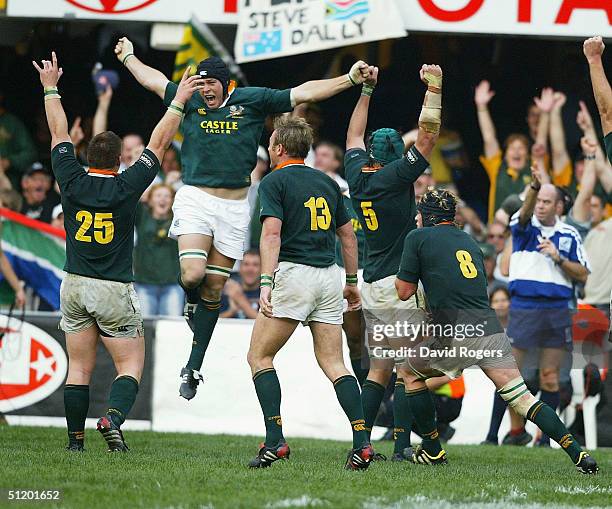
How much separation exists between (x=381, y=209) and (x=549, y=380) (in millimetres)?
3345

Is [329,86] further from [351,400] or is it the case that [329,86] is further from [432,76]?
[351,400]

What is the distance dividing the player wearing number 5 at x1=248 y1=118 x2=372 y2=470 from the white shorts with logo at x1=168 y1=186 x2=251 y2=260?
1300 mm

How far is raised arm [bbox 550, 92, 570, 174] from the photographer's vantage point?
1428 cm

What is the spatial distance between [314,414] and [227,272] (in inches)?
113

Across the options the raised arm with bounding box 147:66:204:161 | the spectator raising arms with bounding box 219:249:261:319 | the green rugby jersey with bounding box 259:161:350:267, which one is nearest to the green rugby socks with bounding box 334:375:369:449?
the green rugby jersey with bounding box 259:161:350:267

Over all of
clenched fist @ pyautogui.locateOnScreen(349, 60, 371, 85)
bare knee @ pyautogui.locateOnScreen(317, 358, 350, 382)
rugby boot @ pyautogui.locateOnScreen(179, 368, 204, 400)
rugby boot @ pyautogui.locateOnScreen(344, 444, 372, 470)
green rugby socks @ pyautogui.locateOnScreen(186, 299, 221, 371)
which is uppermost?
clenched fist @ pyautogui.locateOnScreen(349, 60, 371, 85)

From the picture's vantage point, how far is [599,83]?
7613 millimetres

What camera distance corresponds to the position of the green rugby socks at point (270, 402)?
792cm

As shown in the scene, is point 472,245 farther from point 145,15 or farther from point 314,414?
point 145,15

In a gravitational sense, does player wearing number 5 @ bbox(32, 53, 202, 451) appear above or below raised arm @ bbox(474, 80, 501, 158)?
below

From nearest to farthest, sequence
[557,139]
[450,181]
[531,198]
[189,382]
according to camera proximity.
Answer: [189,382], [531,198], [557,139], [450,181]

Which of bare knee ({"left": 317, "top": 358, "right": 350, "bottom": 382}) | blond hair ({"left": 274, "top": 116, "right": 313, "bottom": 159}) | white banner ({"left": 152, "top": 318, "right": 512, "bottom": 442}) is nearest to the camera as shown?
bare knee ({"left": 317, "top": 358, "right": 350, "bottom": 382})

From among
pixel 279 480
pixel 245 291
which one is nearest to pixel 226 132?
pixel 279 480

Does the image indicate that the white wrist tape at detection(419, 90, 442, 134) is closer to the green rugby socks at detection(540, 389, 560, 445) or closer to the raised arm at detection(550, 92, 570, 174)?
the green rugby socks at detection(540, 389, 560, 445)
